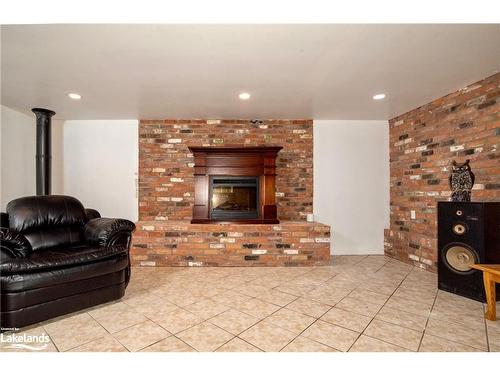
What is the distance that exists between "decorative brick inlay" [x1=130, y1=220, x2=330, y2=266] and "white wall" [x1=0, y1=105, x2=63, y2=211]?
1910mm

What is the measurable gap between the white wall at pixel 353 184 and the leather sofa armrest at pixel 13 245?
357 cm

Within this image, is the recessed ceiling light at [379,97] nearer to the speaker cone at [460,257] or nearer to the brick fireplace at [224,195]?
the brick fireplace at [224,195]

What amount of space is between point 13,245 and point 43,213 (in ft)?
1.86

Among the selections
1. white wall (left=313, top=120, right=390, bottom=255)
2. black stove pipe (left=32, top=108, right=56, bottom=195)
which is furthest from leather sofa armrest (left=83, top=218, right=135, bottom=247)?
white wall (left=313, top=120, right=390, bottom=255)

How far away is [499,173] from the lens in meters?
2.23

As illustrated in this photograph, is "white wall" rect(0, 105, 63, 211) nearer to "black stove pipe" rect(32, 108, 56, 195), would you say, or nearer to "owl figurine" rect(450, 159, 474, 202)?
"black stove pipe" rect(32, 108, 56, 195)

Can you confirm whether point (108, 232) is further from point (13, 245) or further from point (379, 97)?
point (379, 97)

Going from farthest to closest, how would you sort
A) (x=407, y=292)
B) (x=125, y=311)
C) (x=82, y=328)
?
(x=407, y=292)
(x=125, y=311)
(x=82, y=328)

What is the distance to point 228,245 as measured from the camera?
3.16 meters

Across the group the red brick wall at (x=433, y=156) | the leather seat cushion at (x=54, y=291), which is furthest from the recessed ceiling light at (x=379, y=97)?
the leather seat cushion at (x=54, y=291)

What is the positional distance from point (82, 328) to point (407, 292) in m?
3.00

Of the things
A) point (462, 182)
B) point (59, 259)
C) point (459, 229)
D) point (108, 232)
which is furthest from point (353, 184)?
point (59, 259)

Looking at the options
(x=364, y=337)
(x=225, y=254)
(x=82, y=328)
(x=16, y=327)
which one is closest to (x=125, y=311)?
(x=82, y=328)
